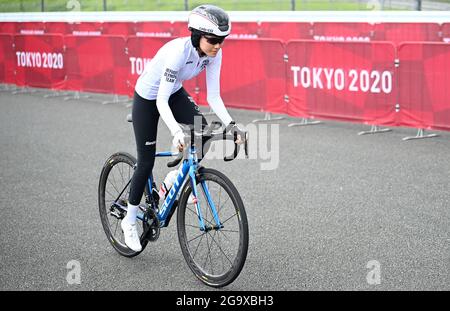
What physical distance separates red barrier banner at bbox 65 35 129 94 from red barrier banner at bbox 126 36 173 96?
14 centimetres

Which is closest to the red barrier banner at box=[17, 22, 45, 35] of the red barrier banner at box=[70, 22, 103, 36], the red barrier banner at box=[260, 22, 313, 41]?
the red barrier banner at box=[70, 22, 103, 36]

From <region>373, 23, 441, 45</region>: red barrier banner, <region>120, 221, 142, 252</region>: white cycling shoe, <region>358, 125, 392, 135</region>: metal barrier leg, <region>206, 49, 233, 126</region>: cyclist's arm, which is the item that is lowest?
<region>358, 125, 392, 135</region>: metal barrier leg

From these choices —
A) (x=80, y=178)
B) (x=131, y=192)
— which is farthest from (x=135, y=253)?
(x=80, y=178)

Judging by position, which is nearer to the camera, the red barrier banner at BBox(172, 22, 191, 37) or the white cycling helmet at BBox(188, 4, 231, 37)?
the white cycling helmet at BBox(188, 4, 231, 37)

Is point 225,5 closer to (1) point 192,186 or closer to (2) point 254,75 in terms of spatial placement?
(2) point 254,75

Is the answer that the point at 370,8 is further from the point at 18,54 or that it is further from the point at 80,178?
the point at 80,178

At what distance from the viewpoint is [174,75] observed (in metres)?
6.29

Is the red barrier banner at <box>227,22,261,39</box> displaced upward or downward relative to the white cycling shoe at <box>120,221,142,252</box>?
upward

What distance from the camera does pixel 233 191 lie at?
19.5 feet

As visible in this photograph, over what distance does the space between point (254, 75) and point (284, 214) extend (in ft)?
23.0

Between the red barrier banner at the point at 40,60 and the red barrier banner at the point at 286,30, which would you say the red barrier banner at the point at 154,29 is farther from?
the red barrier banner at the point at 286,30

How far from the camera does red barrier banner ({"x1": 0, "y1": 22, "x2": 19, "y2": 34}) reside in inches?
933

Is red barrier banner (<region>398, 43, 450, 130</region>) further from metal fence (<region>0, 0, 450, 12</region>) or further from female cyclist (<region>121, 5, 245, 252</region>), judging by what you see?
female cyclist (<region>121, 5, 245, 252</region>)

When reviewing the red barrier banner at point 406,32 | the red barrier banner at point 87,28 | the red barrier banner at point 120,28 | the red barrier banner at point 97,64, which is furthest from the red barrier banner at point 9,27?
the red barrier banner at point 406,32
